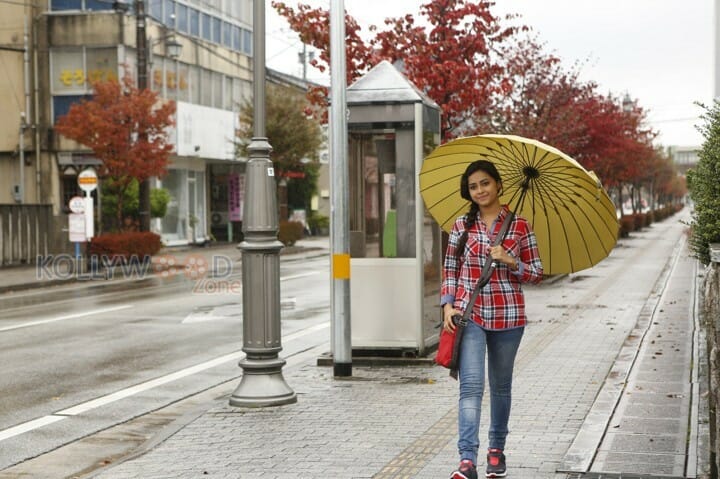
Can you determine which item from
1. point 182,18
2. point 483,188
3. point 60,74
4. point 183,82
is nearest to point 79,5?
point 60,74

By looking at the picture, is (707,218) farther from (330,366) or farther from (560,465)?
(330,366)

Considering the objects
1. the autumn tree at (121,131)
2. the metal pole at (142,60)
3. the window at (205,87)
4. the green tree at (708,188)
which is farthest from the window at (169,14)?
the green tree at (708,188)

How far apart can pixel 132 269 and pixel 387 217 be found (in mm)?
18372

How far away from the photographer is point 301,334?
1492 centimetres

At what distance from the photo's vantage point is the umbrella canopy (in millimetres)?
6410

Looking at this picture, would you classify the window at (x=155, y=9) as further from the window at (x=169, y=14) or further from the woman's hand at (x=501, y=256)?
the woman's hand at (x=501, y=256)

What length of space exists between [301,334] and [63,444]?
6915 millimetres

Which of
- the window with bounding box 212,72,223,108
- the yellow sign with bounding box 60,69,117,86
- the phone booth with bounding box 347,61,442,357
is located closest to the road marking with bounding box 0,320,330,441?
the phone booth with bounding box 347,61,442,357

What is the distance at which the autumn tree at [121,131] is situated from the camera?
2902 cm

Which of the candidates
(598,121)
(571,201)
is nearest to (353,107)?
(571,201)

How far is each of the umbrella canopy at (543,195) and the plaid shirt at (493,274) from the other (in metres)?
0.44

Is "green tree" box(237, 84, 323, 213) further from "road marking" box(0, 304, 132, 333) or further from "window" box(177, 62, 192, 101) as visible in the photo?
"road marking" box(0, 304, 132, 333)

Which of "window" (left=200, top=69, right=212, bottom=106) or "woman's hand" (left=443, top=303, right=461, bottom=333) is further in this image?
"window" (left=200, top=69, right=212, bottom=106)

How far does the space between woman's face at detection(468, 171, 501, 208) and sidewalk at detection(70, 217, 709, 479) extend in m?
1.66
